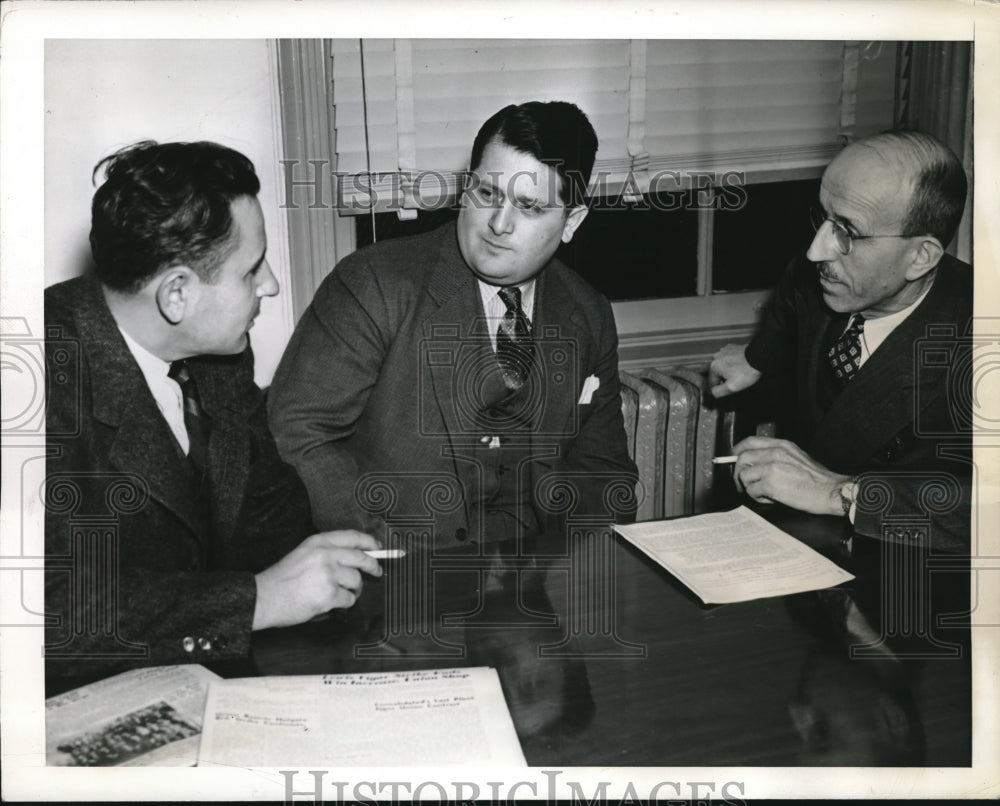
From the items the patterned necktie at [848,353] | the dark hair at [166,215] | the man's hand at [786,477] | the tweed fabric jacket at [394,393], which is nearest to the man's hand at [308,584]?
the tweed fabric jacket at [394,393]

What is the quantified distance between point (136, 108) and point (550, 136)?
2.49 feet

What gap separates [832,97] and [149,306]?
1.66 m

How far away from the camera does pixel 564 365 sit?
1938 mm

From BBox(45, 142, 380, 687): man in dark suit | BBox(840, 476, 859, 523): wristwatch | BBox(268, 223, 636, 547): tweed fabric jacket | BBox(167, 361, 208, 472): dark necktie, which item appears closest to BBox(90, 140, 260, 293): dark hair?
BBox(45, 142, 380, 687): man in dark suit

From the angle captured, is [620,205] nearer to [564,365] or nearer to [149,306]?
[564,365]

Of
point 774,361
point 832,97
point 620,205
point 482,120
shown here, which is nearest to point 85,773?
point 482,120

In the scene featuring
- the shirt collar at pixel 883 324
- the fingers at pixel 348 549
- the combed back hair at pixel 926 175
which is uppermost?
the combed back hair at pixel 926 175

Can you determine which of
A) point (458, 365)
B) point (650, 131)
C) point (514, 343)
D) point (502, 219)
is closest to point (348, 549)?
point (458, 365)

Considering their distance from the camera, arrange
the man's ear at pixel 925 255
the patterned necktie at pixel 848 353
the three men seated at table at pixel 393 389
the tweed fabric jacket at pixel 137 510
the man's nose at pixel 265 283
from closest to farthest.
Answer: the tweed fabric jacket at pixel 137 510, the three men seated at table at pixel 393 389, the man's nose at pixel 265 283, the man's ear at pixel 925 255, the patterned necktie at pixel 848 353

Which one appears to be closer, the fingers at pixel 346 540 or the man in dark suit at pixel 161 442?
the man in dark suit at pixel 161 442

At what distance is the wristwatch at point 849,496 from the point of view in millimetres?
1664

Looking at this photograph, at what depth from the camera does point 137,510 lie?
4.66ft

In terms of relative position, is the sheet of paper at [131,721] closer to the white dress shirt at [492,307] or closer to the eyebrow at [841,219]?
the white dress shirt at [492,307]

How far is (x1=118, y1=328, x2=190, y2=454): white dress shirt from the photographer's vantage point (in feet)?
4.79
